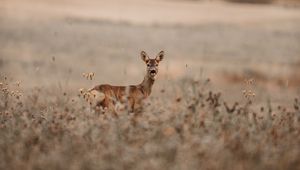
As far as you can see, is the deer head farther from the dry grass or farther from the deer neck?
the dry grass

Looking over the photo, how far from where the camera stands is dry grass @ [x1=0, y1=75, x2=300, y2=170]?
272 inches

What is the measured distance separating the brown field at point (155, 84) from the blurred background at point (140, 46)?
0.07 metres

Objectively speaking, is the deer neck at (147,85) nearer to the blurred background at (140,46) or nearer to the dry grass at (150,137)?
the dry grass at (150,137)

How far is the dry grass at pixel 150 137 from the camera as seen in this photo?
22.7 feet

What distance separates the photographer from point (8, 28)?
130 feet

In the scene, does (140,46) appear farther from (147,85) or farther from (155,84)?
(147,85)

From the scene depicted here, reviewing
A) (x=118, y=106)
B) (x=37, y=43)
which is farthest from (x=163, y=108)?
(x=37, y=43)

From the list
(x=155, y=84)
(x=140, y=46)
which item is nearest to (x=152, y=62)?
(x=155, y=84)

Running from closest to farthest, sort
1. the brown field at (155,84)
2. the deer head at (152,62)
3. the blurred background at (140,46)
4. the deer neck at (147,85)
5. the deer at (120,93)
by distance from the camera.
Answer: the brown field at (155,84) < the deer at (120,93) < the deer head at (152,62) < the deer neck at (147,85) < the blurred background at (140,46)

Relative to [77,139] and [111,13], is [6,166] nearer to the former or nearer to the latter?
[77,139]

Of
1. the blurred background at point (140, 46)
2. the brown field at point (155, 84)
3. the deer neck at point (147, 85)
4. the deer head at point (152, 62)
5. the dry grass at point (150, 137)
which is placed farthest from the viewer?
the blurred background at point (140, 46)

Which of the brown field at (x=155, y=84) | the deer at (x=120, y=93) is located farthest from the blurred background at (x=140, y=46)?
the deer at (x=120, y=93)

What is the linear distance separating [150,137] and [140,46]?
2864cm

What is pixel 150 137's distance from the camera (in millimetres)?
7609
